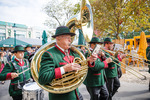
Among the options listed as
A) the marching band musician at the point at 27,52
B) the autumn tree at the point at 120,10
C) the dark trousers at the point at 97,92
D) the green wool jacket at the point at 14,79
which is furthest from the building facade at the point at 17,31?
the dark trousers at the point at 97,92

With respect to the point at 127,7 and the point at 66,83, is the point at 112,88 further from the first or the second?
the point at 127,7

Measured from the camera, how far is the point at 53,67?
1688 millimetres

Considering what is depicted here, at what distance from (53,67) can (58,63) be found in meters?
0.15

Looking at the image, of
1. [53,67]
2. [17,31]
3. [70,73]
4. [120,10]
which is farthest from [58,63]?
[17,31]

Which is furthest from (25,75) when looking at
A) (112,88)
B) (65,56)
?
(112,88)

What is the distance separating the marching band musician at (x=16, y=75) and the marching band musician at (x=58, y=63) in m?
1.28

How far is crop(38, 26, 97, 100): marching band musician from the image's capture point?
1549 millimetres

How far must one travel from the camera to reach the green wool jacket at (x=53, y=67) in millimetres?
1527

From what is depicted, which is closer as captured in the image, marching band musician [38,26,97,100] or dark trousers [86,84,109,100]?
marching band musician [38,26,97,100]

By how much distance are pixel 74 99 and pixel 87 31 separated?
1.49 metres

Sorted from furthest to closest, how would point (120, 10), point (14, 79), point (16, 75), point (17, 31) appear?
1. point (17, 31)
2. point (120, 10)
3. point (14, 79)
4. point (16, 75)

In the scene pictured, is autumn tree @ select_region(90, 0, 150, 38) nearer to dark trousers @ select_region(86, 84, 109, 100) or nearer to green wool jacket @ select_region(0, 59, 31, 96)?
dark trousers @ select_region(86, 84, 109, 100)

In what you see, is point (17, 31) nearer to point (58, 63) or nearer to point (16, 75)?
point (16, 75)

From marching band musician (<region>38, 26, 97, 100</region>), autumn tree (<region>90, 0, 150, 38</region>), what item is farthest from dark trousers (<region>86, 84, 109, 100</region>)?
autumn tree (<region>90, 0, 150, 38</region>)
